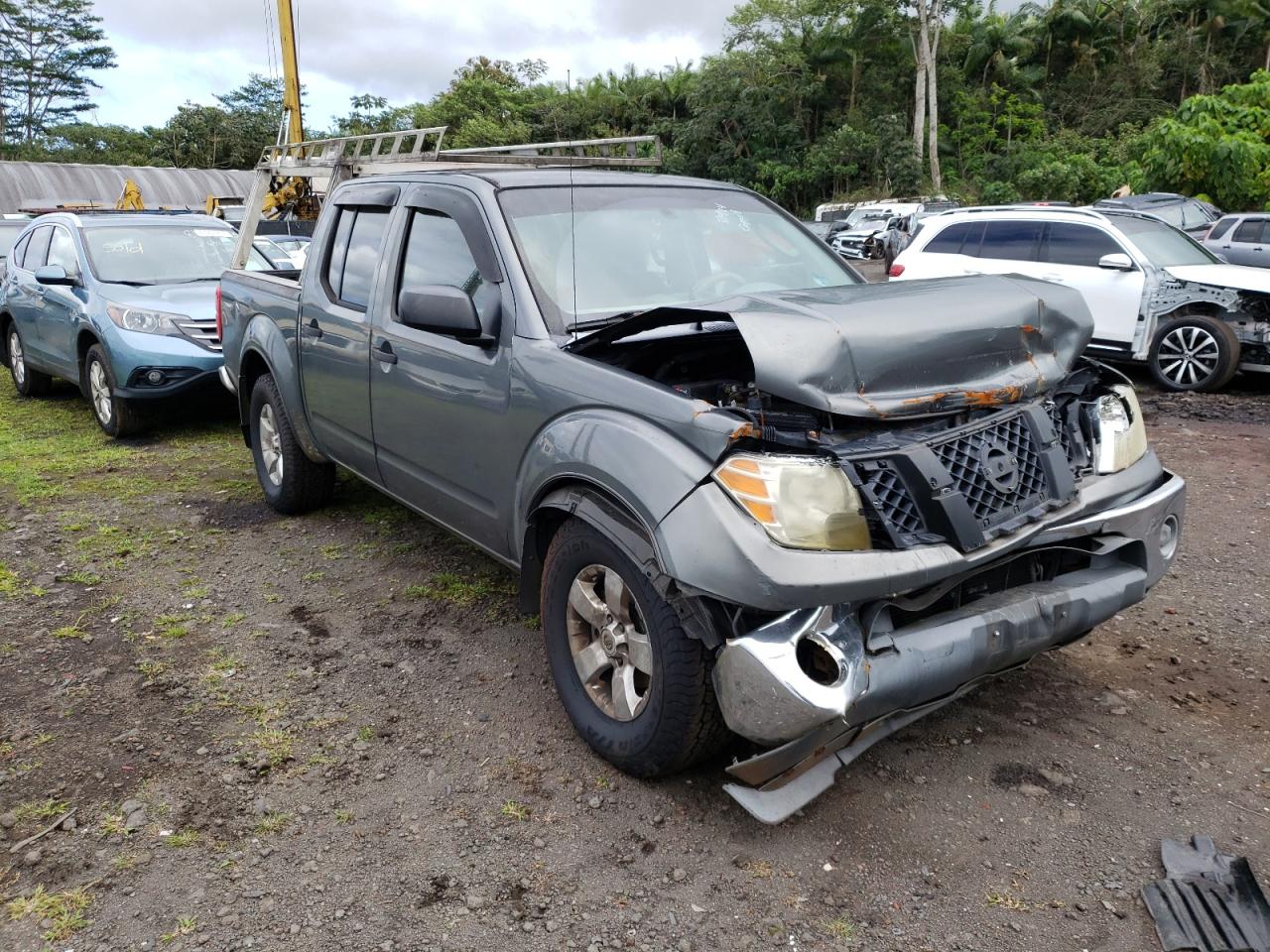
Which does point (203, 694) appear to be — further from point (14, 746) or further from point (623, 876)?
point (623, 876)

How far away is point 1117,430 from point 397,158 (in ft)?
19.4

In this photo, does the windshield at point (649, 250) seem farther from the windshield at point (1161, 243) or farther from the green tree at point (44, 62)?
the green tree at point (44, 62)

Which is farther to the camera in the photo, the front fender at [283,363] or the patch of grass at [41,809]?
the front fender at [283,363]

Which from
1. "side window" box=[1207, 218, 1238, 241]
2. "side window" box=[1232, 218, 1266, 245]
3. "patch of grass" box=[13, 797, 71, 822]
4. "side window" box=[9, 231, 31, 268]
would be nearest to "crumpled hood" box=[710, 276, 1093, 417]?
"patch of grass" box=[13, 797, 71, 822]

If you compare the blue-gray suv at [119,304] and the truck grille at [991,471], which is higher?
the blue-gray suv at [119,304]

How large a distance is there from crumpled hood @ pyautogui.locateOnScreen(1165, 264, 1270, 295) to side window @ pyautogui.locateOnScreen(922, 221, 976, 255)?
6.75ft

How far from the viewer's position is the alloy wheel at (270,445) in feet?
18.2

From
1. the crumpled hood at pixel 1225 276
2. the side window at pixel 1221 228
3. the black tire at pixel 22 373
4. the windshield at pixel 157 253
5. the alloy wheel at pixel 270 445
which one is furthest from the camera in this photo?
the side window at pixel 1221 228

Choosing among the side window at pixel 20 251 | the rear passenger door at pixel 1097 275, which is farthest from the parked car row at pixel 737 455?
the side window at pixel 20 251

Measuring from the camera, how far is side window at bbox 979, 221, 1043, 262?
9.81 m

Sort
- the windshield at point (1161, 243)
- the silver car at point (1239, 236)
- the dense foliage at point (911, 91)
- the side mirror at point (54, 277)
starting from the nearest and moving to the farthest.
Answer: the side mirror at point (54, 277) < the windshield at point (1161, 243) < the silver car at point (1239, 236) < the dense foliage at point (911, 91)

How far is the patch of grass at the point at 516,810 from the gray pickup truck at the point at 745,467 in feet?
0.99

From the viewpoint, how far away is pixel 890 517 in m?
2.61

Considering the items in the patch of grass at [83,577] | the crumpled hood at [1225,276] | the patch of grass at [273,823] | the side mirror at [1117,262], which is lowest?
the patch of grass at [273,823]
